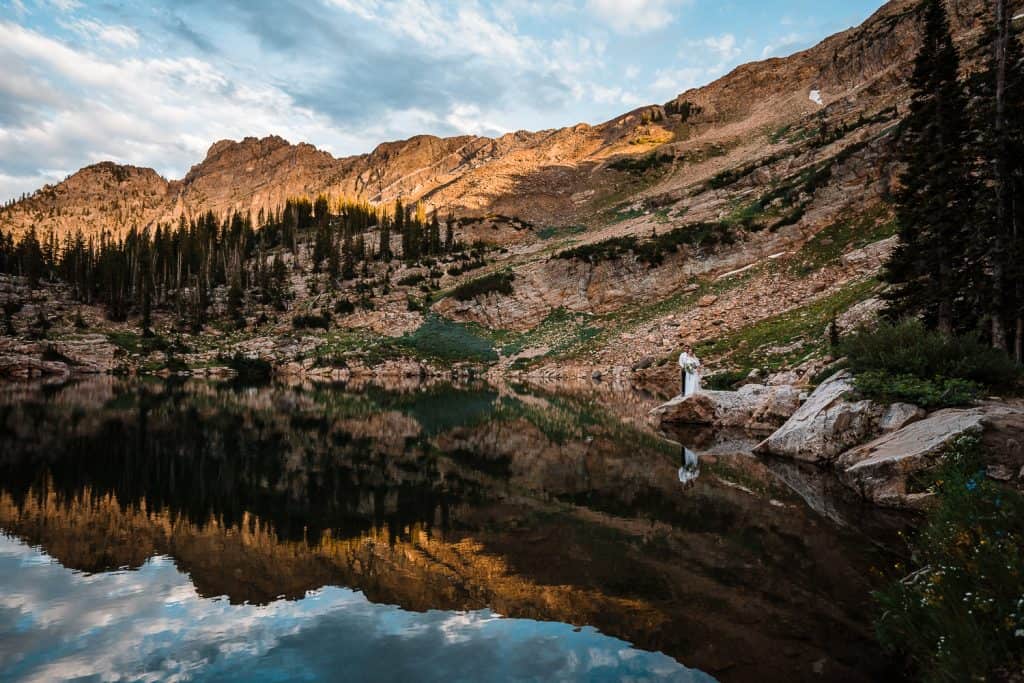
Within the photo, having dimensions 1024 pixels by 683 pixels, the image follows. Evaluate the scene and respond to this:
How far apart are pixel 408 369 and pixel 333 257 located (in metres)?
36.7

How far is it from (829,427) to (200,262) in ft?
318

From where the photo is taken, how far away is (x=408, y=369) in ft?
199

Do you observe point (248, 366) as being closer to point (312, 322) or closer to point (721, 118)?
point (312, 322)

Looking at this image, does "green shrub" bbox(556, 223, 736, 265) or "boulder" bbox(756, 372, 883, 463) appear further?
"green shrub" bbox(556, 223, 736, 265)

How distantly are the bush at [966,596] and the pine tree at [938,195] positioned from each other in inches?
675

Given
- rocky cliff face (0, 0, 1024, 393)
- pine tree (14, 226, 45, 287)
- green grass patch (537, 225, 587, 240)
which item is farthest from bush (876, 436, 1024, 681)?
pine tree (14, 226, 45, 287)

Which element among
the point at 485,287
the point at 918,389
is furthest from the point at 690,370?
the point at 485,287

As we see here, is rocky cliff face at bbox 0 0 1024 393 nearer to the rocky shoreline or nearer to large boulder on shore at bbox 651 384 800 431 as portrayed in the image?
large boulder on shore at bbox 651 384 800 431

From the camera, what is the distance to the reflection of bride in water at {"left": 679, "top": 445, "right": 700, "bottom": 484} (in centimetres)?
1330

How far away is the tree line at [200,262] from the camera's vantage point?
7850 cm

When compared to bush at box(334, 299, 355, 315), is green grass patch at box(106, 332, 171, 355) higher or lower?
lower

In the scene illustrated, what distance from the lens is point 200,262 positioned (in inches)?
3590

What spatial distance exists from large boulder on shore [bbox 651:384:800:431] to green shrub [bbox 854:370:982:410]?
7.64 m

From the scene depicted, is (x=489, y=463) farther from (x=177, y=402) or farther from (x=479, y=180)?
(x=479, y=180)
